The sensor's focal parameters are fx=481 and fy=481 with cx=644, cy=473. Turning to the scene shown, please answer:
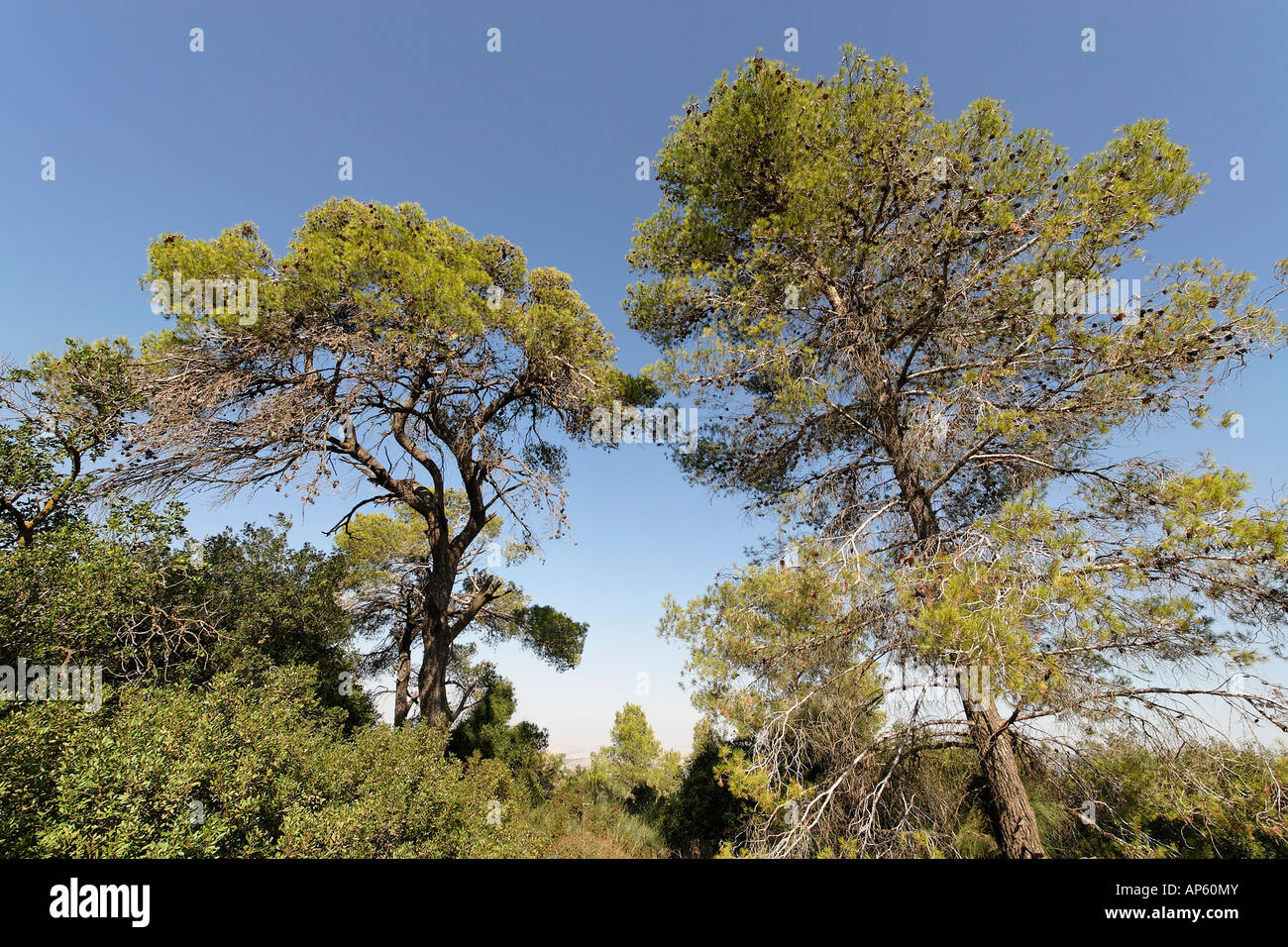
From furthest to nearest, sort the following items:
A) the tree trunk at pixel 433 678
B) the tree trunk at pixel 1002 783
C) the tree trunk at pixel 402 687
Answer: the tree trunk at pixel 402 687
the tree trunk at pixel 433 678
the tree trunk at pixel 1002 783

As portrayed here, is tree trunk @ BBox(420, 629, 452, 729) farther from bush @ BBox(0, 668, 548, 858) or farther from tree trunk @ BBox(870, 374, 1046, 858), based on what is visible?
tree trunk @ BBox(870, 374, 1046, 858)

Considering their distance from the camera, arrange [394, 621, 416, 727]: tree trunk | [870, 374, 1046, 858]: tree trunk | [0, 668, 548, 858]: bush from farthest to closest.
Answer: [394, 621, 416, 727]: tree trunk < [870, 374, 1046, 858]: tree trunk < [0, 668, 548, 858]: bush

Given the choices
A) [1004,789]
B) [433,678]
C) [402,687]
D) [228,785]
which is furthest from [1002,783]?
[402,687]

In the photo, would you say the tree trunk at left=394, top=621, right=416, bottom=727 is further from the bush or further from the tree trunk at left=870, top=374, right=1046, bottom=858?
the tree trunk at left=870, top=374, right=1046, bottom=858

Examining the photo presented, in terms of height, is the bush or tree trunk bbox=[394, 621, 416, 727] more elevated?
the bush

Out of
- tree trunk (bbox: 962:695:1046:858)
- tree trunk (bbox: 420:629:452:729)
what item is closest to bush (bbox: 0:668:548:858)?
tree trunk (bbox: 420:629:452:729)

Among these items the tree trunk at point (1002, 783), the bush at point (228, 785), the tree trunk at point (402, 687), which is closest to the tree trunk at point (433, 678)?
the bush at point (228, 785)

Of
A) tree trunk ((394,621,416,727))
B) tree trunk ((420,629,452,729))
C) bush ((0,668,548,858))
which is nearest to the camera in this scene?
bush ((0,668,548,858))

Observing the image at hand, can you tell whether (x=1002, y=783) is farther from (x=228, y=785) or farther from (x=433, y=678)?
(x=433, y=678)

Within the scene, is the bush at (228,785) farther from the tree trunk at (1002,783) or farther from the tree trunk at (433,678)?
the tree trunk at (1002,783)

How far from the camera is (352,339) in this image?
7.07m

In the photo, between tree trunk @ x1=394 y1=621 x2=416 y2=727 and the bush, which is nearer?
the bush
